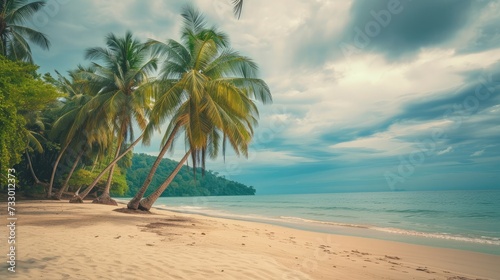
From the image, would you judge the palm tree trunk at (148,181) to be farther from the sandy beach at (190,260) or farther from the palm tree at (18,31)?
the palm tree at (18,31)

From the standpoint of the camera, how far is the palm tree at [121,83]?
17625 millimetres

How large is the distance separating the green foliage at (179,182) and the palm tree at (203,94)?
3632 cm

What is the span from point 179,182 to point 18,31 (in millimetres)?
92598

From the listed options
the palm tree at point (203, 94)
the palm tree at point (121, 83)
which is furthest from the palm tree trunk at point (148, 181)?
the palm tree at point (121, 83)

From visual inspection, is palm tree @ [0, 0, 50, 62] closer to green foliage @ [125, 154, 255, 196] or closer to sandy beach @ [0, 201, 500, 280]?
sandy beach @ [0, 201, 500, 280]

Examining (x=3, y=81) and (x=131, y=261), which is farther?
(x=3, y=81)

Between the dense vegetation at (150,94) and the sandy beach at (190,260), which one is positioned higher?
the dense vegetation at (150,94)

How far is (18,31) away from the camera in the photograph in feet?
64.1

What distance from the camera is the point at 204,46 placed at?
14.4 metres

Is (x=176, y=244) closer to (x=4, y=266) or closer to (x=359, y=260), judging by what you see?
(x=4, y=266)

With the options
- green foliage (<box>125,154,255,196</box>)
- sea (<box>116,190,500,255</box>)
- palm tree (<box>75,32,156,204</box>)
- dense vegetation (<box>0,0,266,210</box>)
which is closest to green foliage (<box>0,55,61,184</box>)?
dense vegetation (<box>0,0,266,210</box>)

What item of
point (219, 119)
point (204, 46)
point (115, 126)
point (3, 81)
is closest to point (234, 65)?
point (204, 46)

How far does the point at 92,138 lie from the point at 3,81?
11.9m

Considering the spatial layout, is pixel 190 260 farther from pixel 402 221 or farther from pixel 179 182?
pixel 179 182
